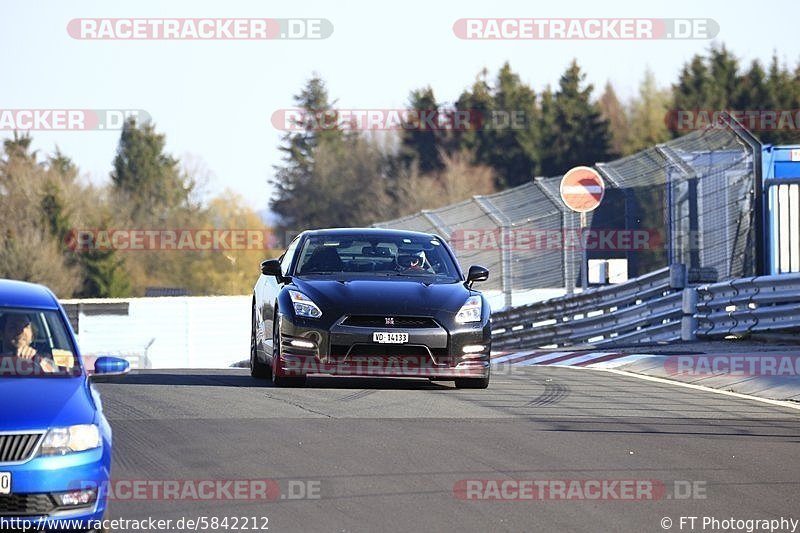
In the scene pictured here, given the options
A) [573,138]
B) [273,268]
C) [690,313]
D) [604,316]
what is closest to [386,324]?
[273,268]

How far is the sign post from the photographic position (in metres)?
21.8

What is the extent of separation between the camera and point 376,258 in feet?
43.2

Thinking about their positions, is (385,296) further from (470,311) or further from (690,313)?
(690,313)

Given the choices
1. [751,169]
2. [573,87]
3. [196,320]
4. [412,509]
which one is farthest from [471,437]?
[573,87]

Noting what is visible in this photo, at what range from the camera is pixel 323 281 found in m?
12.6

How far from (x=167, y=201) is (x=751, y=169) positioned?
78110mm

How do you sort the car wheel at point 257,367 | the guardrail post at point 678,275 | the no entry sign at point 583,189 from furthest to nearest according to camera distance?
the no entry sign at point 583,189 → the guardrail post at point 678,275 → the car wheel at point 257,367

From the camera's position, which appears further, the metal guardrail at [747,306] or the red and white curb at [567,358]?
the metal guardrail at [747,306]

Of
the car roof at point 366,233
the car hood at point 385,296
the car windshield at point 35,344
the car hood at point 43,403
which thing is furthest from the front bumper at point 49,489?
the car roof at point 366,233

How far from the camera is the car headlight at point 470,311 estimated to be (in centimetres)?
1216

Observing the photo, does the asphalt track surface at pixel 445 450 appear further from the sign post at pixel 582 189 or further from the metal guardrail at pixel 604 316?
the sign post at pixel 582 189

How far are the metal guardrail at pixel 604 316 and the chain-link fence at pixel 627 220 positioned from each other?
575mm

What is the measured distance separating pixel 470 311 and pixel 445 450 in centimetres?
344

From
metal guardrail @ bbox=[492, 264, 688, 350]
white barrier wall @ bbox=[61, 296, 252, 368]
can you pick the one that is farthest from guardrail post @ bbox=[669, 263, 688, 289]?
white barrier wall @ bbox=[61, 296, 252, 368]
